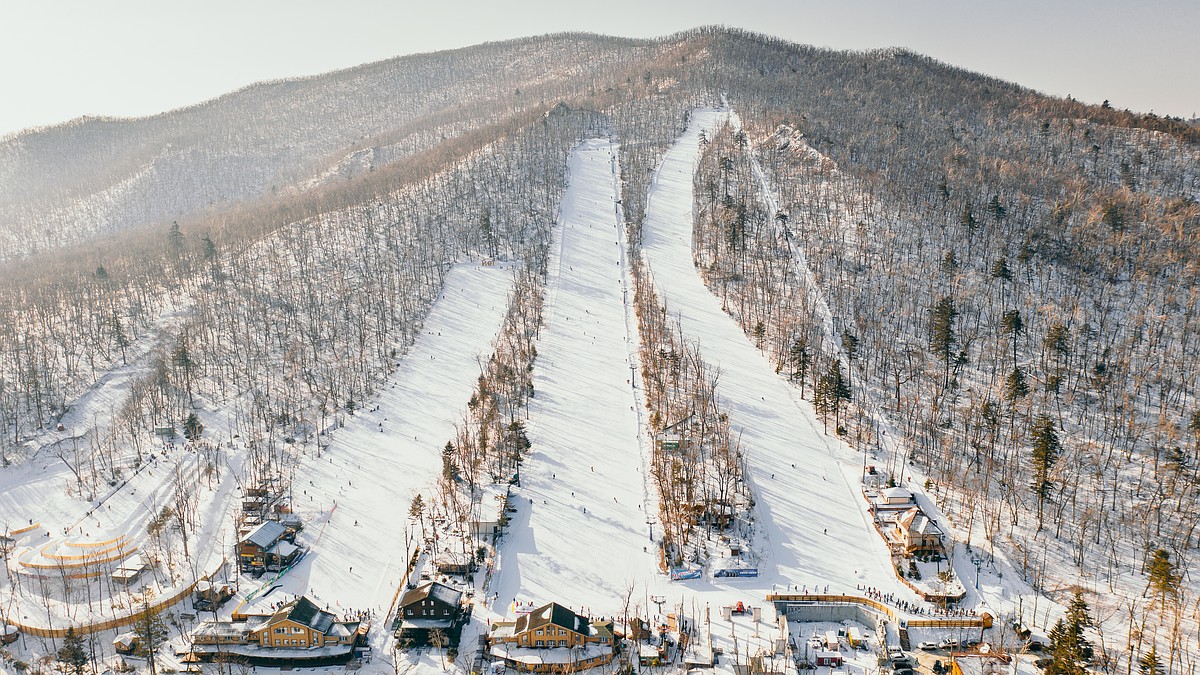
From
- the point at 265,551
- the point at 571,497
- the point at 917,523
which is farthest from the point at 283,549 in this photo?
the point at 917,523

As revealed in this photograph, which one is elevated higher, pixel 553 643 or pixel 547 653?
pixel 553 643

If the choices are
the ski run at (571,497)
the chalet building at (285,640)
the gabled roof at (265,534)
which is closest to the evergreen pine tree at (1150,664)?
the ski run at (571,497)

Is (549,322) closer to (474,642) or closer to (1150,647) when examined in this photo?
(474,642)

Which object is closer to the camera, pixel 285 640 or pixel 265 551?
pixel 285 640

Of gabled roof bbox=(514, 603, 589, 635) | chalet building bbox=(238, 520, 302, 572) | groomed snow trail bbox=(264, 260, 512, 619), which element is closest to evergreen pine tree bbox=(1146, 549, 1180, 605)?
gabled roof bbox=(514, 603, 589, 635)

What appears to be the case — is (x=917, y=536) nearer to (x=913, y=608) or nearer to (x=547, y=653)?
(x=913, y=608)

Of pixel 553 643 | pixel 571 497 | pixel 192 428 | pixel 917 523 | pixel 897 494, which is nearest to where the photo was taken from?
pixel 553 643

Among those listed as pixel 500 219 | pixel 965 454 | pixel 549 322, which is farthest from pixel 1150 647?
pixel 500 219

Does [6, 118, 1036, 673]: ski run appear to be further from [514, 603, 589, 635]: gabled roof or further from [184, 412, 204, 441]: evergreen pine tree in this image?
[184, 412, 204, 441]: evergreen pine tree
